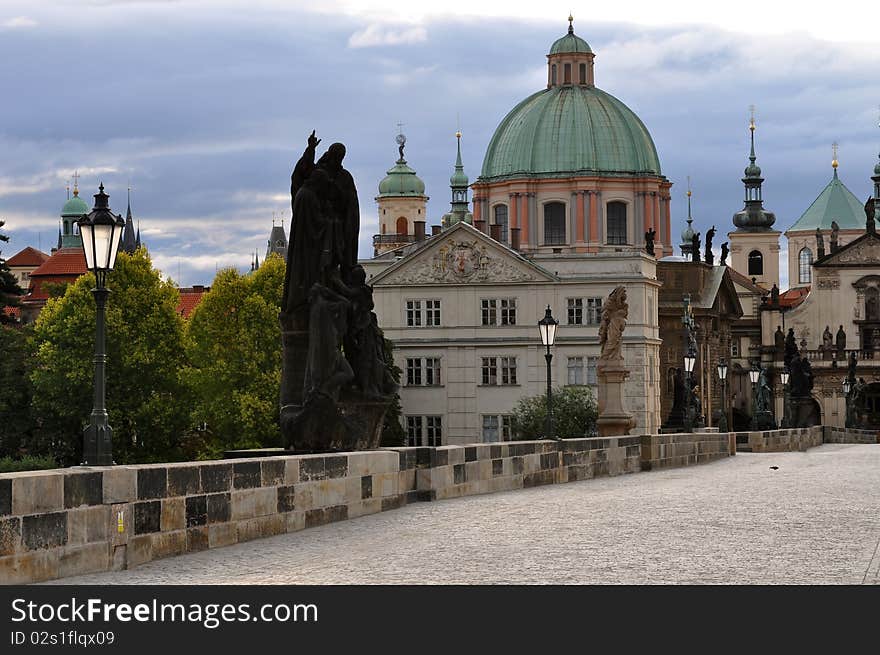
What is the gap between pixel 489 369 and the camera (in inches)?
3597

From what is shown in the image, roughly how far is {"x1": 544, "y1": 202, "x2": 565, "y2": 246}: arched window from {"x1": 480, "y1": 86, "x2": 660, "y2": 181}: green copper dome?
2.05 meters

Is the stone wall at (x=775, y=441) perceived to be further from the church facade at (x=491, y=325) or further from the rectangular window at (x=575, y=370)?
the church facade at (x=491, y=325)

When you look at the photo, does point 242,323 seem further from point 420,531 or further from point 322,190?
point 420,531

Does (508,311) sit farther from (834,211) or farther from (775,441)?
(834,211)

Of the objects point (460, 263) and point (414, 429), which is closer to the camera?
point (414, 429)

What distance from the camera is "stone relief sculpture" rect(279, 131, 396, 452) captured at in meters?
20.3

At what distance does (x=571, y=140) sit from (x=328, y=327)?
91556mm

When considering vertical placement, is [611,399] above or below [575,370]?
below

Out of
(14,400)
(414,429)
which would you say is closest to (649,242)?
(414,429)

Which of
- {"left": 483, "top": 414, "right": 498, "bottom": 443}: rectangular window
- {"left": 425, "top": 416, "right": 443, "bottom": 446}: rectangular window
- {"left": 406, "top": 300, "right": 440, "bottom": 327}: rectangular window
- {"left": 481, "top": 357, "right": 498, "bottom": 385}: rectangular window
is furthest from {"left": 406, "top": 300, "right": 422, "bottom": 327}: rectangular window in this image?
{"left": 483, "top": 414, "right": 498, "bottom": 443}: rectangular window

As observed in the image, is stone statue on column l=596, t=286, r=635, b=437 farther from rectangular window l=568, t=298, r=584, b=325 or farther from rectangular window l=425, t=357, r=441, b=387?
rectangular window l=425, t=357, r=441, b=387

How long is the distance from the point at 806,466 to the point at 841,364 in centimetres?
8955

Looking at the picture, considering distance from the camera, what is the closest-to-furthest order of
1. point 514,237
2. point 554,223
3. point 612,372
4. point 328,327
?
1. point 328,327
2. point 612,372
3. point 514,237
4. point 554,223

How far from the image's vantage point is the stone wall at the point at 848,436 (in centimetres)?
7998
